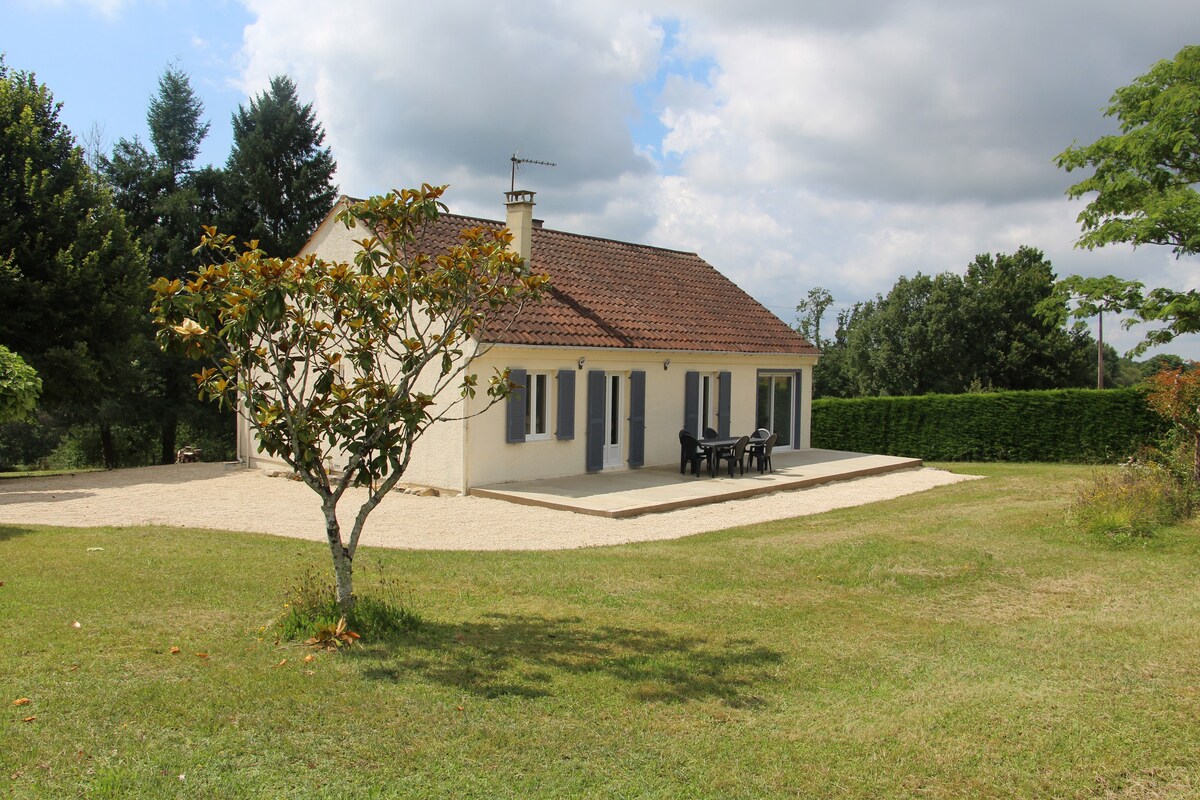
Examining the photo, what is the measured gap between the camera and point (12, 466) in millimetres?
44531

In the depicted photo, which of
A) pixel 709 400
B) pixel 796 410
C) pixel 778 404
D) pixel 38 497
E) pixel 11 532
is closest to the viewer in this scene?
pixel 11 532

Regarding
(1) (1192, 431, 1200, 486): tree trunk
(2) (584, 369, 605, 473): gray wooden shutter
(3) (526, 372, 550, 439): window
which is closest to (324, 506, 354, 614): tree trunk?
(3) (526, 372, 550, 439): window

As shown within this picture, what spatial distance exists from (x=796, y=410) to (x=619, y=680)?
18.8 meters

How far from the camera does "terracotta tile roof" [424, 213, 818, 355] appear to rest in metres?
18.1

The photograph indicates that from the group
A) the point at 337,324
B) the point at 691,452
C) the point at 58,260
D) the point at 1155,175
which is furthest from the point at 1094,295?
the point at 58,260

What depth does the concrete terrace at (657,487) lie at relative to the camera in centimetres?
1474

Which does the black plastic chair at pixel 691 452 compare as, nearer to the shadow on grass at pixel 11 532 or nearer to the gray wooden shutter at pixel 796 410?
the gray wooden shutter at pixel 796 410

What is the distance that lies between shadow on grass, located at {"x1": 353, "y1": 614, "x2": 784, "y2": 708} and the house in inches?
293

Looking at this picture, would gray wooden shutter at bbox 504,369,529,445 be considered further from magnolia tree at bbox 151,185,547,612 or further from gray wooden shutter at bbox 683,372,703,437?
magnolia tree at bbox 151,185,547,612

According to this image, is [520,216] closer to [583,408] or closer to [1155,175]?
[583,408]

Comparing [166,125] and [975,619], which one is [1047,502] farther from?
[166,125]

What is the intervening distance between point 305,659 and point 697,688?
263 centimetres

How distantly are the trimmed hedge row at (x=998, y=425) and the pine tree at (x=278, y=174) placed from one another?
20.8 metres

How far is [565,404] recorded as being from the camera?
1748 centimetres
